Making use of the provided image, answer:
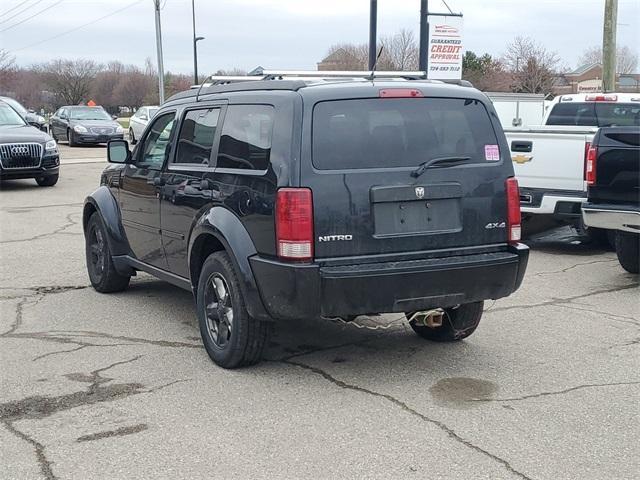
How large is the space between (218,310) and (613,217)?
422cm

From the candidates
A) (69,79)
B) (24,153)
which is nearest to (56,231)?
(24,153)

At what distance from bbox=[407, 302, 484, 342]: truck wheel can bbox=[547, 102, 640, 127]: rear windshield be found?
23.1 feet

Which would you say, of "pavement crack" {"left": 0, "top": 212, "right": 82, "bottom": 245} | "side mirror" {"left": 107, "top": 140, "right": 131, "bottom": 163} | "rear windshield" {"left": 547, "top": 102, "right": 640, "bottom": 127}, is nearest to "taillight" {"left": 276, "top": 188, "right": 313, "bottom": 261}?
"side mirror" {"left": 107, "top": 140, "right": 131, "bottom": 163}

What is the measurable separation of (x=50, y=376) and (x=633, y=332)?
436cm

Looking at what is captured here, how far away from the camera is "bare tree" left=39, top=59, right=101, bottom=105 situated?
71.1m

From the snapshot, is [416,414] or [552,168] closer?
[416,414]

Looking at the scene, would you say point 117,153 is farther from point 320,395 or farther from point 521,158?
point 521,158

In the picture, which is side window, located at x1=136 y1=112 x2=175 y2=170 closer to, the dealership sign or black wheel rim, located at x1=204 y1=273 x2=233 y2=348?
black wheel rim, located at x1=204 y1=273 x2=233 y2=348

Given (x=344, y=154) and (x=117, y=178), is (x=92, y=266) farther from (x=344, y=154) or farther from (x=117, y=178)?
(x=344, y=154)

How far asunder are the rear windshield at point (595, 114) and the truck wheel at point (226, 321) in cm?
825

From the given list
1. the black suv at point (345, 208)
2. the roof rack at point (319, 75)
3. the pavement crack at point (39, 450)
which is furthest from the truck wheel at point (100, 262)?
the pavement crack at point (39, 450)

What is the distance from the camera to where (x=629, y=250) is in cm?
841

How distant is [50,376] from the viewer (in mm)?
5234

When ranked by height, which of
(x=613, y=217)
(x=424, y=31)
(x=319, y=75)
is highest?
(x=424, y=31)
